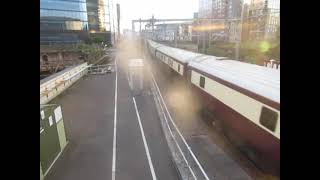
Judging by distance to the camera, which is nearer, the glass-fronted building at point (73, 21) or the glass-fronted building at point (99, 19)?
the glass-fronted building at point (73, 21)

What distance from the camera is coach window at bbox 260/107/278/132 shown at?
7.19 meters

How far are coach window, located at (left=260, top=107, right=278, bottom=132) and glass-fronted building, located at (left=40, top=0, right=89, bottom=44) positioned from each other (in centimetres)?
5234

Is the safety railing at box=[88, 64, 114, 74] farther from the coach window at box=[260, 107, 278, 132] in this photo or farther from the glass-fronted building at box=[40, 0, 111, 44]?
the coach window at box=[260, 107, 278, 132]

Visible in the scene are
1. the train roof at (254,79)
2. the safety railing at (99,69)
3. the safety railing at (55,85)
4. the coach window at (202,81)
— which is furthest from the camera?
the safety railing at (99,69)

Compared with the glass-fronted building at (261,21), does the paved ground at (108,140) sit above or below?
below

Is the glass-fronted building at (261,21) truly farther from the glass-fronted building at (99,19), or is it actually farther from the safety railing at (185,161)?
the glass-fronted building at (99,19)

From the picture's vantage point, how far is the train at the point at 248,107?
7.49 metres

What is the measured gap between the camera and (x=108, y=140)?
41.6 feet

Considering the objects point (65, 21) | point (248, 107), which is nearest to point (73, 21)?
point (65, 21)

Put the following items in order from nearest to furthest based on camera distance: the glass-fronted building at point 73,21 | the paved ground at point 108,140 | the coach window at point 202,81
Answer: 1. the paved ground at point 108,140
2. the coach window at point 202,81
3. the glass-fronted building at point 73,21

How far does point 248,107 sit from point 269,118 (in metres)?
1.35

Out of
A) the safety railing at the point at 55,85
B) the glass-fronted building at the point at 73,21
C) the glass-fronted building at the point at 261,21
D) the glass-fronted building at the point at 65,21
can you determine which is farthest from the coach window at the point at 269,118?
the glass-fronted building at the point at 65,21

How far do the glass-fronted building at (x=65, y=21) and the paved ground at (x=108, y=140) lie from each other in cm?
3954
